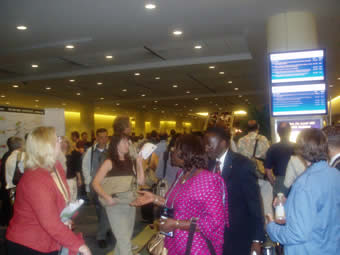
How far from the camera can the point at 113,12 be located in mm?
6512

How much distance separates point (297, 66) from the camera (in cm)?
583

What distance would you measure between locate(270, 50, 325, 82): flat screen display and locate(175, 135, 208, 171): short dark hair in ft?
12.0

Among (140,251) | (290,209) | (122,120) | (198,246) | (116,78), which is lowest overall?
(140,251)

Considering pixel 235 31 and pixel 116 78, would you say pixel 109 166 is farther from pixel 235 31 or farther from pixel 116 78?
pixel 116 78

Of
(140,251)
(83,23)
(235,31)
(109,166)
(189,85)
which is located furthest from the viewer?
(189,85)

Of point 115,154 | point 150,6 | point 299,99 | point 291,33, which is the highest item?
point 150,6

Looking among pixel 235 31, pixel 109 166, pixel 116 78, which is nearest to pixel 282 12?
pixel 235 31

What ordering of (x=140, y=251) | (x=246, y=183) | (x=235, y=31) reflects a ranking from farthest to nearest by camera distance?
(x=235, y=31), (x=140, y=251), (x=246, y=183)

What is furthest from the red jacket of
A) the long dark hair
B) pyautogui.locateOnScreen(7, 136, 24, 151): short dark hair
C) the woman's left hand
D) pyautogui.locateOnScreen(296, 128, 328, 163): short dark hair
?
pyautogui.locateOnScreen(7, 136, 24, 151): short dark hair

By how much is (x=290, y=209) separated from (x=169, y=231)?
2.57 ft

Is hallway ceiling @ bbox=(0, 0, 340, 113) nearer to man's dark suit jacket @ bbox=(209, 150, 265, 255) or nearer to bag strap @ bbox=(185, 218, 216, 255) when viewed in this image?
man's dark suit jacket @ bbox=(209, 150, 265, 255)

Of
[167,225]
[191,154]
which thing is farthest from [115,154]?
[167,225]

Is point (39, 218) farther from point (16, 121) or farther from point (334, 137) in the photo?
point (16, 121)

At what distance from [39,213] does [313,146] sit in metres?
1.84
